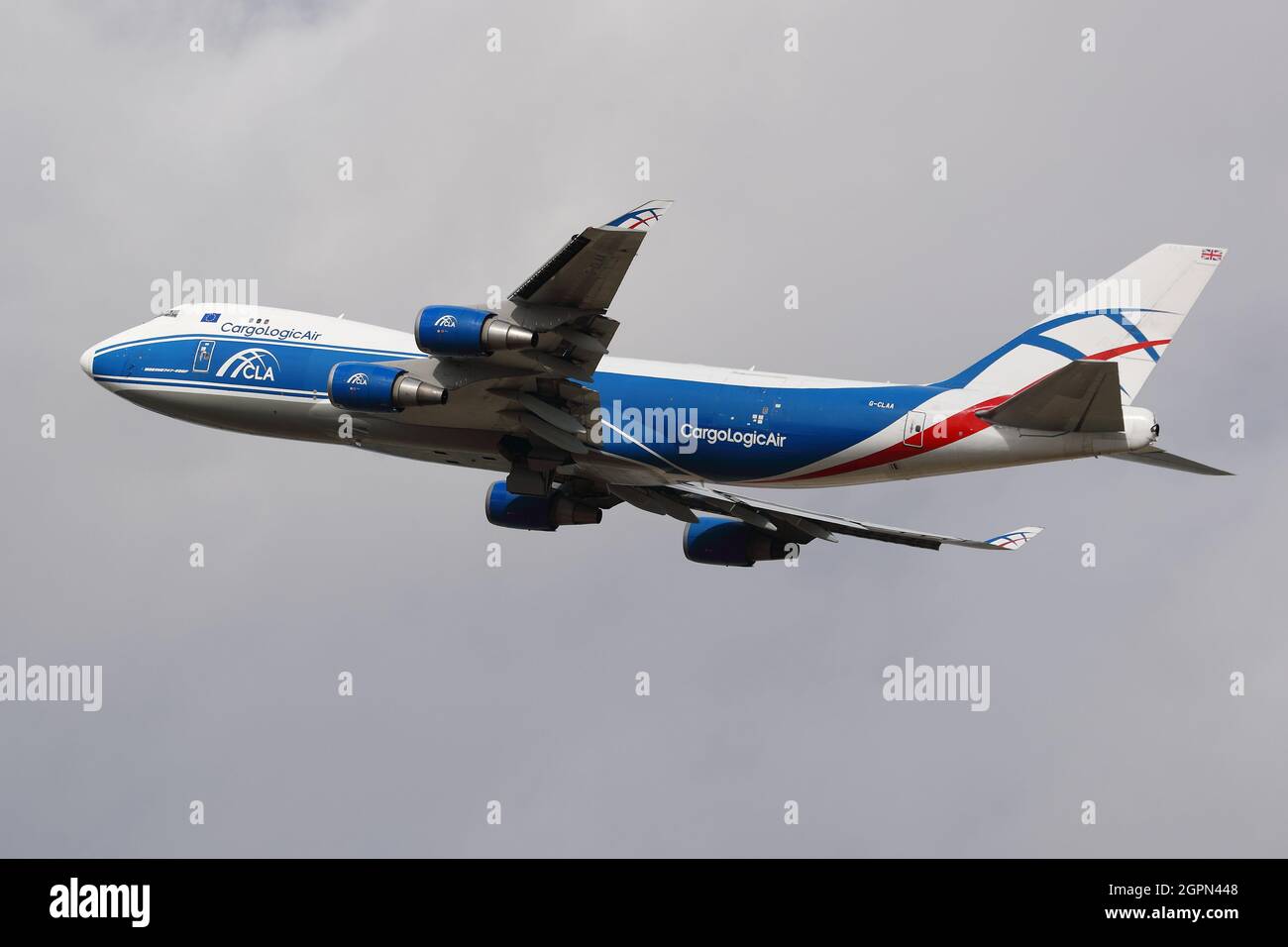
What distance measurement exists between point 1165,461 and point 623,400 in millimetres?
14598

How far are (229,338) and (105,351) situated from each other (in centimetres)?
497

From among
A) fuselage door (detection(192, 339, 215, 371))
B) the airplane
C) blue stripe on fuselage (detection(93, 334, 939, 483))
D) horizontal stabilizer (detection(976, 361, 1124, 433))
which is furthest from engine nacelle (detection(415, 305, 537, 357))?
horizontal stabilizer (detection(976, 361, 1124, 433))

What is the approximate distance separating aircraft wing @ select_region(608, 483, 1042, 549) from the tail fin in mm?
5223

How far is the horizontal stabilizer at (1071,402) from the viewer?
42.5 m

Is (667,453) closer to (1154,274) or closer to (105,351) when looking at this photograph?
(1154,274)

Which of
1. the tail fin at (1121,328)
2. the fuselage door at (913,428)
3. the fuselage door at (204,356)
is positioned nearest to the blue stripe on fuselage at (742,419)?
the fuselage door at (913,428)

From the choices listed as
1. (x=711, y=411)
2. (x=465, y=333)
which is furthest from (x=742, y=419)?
(x=465, y=333)

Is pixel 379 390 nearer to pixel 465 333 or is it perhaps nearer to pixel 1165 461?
pixel 465 333

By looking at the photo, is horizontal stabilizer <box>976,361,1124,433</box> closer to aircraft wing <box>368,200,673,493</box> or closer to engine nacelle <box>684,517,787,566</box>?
aircraft wing <box>368,200,673,493</box>

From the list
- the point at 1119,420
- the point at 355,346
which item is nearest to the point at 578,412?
the point at 355,346

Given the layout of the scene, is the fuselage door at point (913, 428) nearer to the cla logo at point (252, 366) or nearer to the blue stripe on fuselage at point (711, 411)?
the blue stripe on fuselage at point (711, 411)

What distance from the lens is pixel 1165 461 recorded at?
4412cm

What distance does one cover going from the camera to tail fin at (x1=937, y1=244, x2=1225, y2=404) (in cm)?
4697

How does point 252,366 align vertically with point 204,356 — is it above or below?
below
